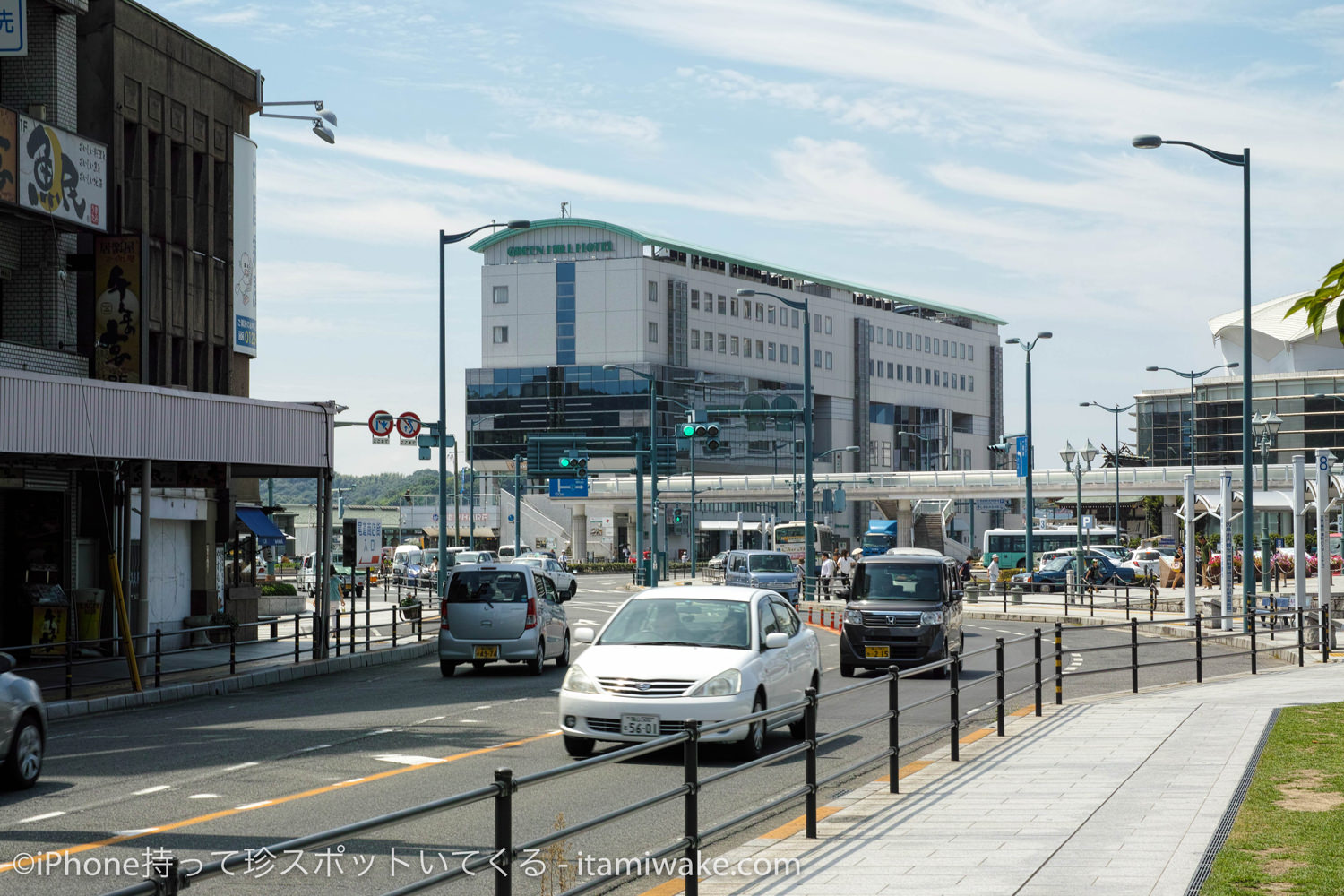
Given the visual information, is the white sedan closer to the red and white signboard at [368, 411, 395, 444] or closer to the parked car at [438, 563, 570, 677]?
the parked car at [438, 563, 570, 677]

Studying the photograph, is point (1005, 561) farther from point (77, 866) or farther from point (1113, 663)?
point (77, 866)

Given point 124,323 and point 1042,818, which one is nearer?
point 1042,818

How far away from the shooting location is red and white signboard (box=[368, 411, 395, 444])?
46594 mm

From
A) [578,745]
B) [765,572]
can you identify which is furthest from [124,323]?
[765,572]

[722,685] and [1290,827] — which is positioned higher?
[722,685]

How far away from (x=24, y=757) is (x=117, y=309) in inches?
792

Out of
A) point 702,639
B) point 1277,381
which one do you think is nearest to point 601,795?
point 702,639

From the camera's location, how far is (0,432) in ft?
72.6

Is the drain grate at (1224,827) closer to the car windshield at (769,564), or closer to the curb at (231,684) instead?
the curb at (231,684)

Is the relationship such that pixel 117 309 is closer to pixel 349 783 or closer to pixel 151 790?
pixel 151 790

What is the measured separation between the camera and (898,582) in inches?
996

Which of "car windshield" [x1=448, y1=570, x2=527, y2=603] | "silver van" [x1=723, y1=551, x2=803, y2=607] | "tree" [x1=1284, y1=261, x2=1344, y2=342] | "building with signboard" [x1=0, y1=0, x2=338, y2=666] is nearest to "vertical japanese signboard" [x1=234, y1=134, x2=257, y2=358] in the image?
"building with signboard" [x1=0, y1=0, x2=338, y2=666]

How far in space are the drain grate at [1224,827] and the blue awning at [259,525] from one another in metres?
35.4

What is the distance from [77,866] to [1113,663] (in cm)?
2131
